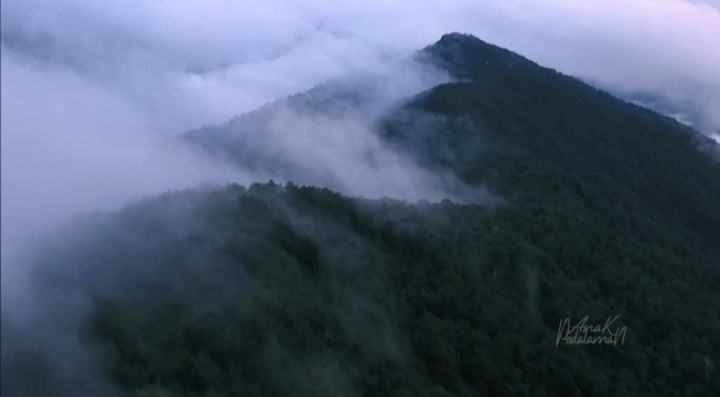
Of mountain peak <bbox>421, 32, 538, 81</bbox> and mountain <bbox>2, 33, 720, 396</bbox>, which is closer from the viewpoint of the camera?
mountain <bbox>2, 33, 720, 396</bbox>

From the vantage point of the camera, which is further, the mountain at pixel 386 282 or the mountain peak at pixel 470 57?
the mountain peak at pixel 470 57

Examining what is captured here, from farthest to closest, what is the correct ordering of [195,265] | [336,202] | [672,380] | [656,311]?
[656,311]
[672,380]
[336,202]
[195,265]

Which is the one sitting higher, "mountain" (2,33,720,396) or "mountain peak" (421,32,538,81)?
"mountain peak" (421,32,538,81)

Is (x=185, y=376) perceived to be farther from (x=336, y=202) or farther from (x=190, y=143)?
(x=190, y=143)

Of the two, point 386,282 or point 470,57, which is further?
point 470,57

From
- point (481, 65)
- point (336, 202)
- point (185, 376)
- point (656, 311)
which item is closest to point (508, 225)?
point (656, 311)

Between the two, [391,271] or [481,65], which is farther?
[481,65]

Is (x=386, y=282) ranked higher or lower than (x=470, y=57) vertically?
lower

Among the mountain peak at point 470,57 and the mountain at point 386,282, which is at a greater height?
the mountain peak at point 470,57
